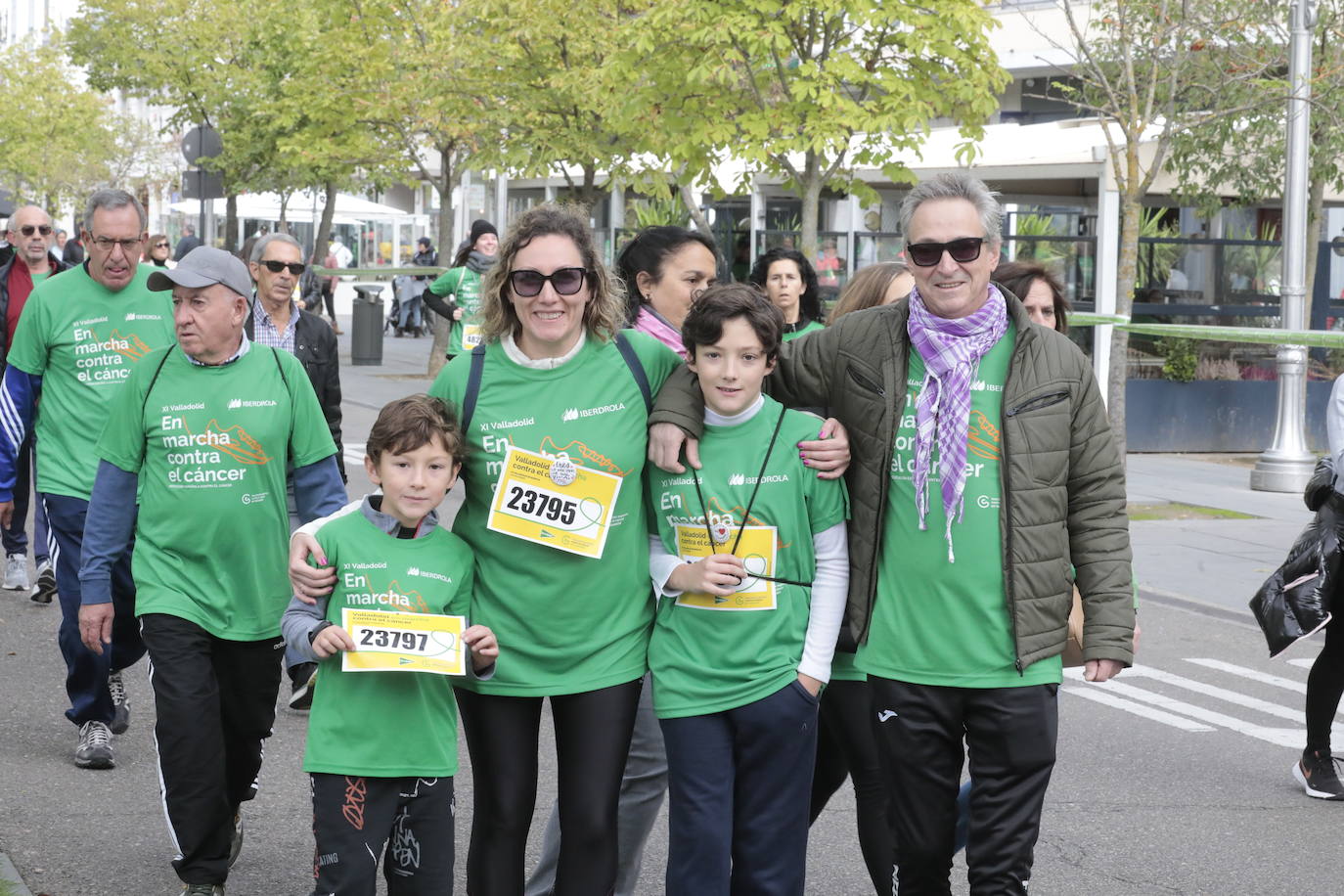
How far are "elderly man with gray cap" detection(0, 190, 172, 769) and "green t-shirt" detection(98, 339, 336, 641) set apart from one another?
1.78 m

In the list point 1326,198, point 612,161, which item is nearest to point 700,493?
point 612,161

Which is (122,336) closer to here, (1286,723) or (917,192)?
(917,192)

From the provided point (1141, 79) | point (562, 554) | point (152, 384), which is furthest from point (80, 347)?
point (1141, 79)

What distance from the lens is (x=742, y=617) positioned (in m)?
3.81

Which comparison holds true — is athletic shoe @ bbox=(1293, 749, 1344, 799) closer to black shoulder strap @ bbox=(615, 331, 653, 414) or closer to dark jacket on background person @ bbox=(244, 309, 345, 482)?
black shoulder strap @ bbox=(615, 331, 653, 414)

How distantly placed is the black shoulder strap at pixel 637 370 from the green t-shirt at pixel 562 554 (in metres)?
0.03

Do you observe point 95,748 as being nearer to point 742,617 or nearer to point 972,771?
point 742,617

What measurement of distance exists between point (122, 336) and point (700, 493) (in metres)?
3.35

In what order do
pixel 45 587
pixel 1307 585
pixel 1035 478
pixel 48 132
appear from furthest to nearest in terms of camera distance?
pixel 48 132
pixel 45 587
pixel 1307 585
pixel 1035 478

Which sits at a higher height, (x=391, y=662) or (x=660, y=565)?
(x=660, y=565)

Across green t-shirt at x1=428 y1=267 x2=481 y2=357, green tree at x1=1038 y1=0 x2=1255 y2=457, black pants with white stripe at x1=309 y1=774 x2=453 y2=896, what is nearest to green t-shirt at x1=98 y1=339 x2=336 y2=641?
black pants with white stripe at x1=309 y1=774 x2=453 y2=896

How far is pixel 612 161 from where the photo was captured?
62.5 feet

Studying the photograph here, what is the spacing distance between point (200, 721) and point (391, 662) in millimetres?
954

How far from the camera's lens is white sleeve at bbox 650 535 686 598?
153 inches
